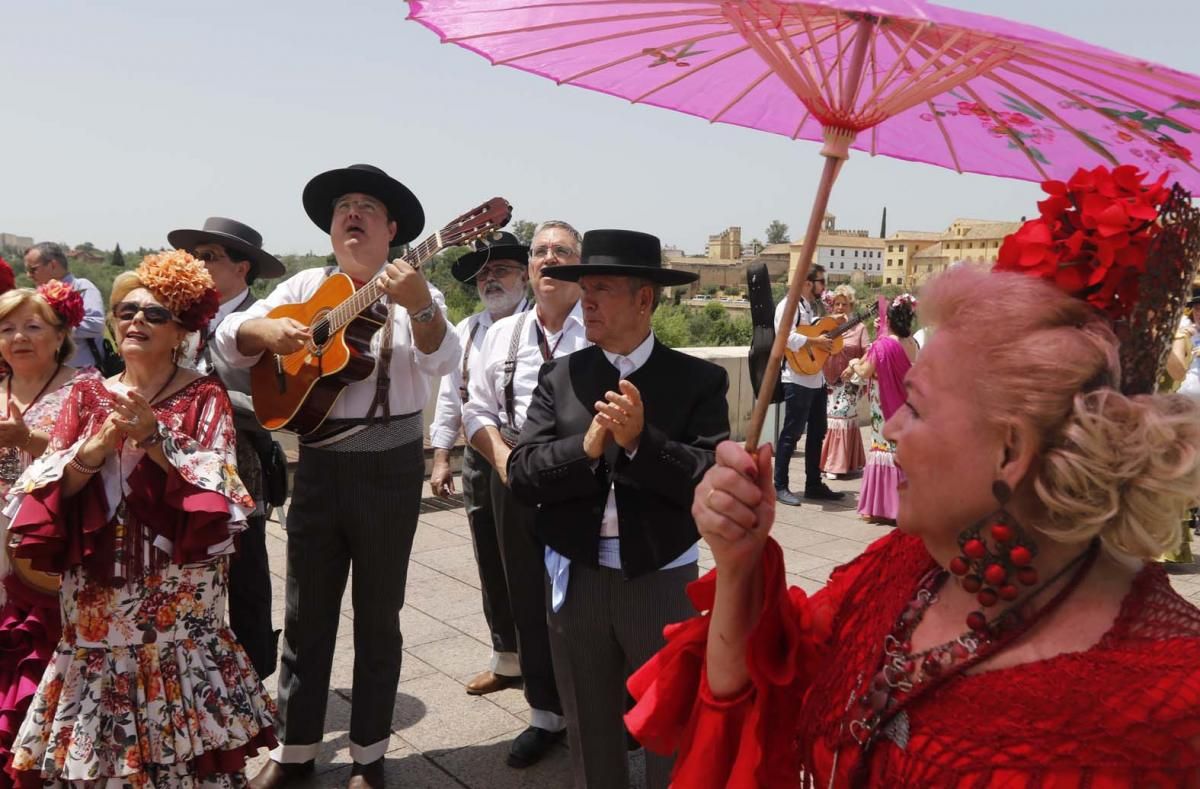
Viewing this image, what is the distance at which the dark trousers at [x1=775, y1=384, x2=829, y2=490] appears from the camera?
8883 mm

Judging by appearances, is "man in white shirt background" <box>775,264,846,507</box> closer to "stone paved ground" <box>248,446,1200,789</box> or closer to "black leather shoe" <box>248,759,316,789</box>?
"stone paved ground" <box>248,446,1200,789</box>

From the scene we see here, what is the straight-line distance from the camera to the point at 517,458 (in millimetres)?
3047

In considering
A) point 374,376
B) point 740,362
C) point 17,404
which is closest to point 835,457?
point 740,362

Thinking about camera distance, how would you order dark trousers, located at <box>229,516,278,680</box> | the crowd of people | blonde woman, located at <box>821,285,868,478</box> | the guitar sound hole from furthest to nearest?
1. blonde woman, located at <box>821,285,868,478</box>
2. dark trousers, located at <box>229,516,278,680</box>
3. the guitar sound hole
4. the crowd of people

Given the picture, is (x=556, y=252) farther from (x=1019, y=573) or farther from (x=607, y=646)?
(x=1019, y=573)

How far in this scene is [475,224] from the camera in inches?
150

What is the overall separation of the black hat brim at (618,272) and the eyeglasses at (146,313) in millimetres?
1312

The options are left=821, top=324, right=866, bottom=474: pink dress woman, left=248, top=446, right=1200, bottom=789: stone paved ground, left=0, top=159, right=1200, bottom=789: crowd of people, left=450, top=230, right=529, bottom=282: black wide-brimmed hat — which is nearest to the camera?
Result: left=0, top=159, right=1200, bottom=789: crowd of people

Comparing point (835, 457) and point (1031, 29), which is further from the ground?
point (1031, 29)

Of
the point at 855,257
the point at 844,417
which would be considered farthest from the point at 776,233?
the point at 844,417

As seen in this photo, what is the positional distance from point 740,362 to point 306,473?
8586 mm

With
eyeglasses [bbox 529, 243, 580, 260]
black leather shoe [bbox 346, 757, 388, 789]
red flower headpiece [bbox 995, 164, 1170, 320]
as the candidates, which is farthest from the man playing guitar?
red flower headpiece [bbox 995, 164, 1170, 320]

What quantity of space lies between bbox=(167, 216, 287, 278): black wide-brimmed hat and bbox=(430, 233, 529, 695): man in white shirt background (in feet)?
3.42

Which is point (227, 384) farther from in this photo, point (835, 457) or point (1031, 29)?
point (835, 457)
